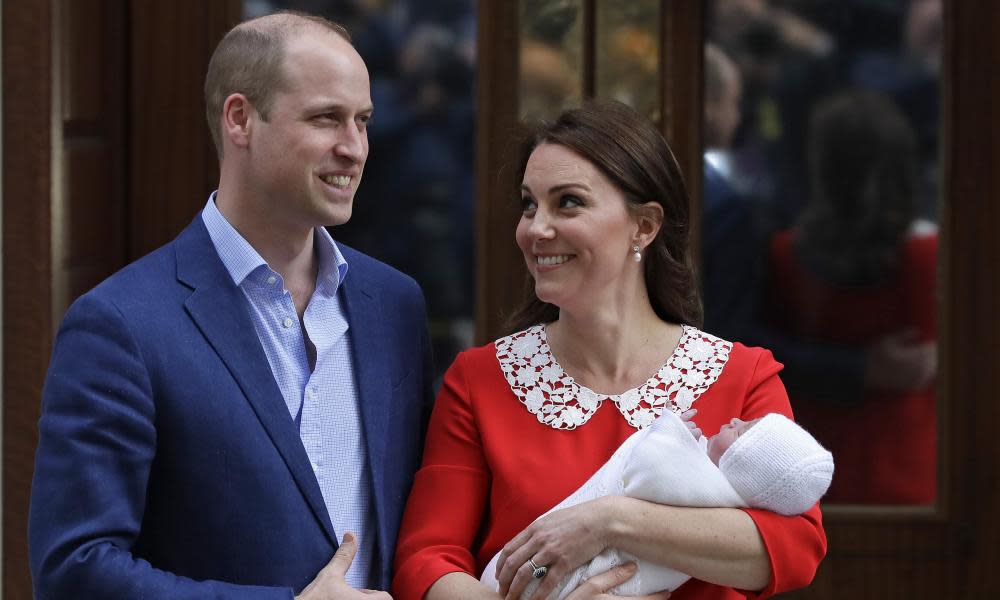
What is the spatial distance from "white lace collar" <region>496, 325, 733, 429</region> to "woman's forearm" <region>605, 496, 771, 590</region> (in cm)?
20

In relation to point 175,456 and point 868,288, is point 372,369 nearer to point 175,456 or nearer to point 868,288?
point 175,456

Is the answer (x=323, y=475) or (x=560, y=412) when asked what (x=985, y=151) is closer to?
(x=560, y=412)

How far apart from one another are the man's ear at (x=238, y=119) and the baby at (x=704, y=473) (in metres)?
0.73

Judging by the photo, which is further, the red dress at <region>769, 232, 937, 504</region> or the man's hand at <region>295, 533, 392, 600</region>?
the red dress at <region>769, 232, 937, 504</region>

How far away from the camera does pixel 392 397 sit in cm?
260

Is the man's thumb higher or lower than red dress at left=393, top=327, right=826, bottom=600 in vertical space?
lower

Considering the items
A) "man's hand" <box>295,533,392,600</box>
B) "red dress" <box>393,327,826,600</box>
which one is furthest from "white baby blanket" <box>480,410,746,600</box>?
"man's hand" <box>295,533,392,600</box>

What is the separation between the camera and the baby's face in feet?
7.87

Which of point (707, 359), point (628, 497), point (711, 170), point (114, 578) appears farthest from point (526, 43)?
point (114, 578)

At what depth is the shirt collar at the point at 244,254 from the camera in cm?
246

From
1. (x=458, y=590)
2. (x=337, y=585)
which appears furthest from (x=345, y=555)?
(x=458, y=590)

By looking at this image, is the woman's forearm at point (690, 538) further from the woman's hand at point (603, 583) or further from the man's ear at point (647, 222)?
the man's ear at point (647, 222)

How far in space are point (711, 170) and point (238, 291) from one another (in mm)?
1515

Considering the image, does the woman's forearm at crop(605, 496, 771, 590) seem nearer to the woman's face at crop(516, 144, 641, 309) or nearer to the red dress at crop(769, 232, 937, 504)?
the woman's face at crop(516, 144, 641, 309)
